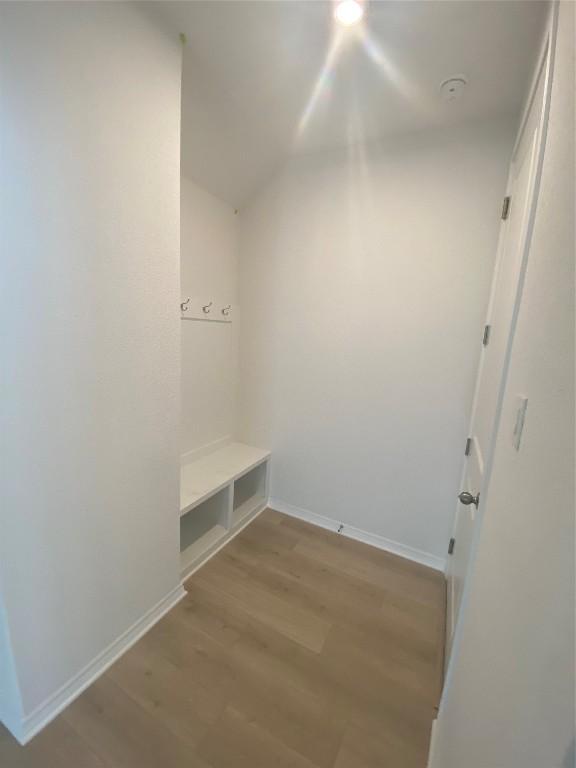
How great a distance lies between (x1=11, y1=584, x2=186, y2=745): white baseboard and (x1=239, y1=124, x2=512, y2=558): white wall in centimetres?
113

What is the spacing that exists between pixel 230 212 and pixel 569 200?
214cm

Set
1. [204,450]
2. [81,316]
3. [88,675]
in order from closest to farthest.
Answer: [81,316], [88,675], [204,450]

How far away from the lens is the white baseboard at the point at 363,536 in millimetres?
1974

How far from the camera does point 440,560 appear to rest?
1950 millimetres

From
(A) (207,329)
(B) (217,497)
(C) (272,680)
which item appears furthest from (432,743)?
(A) (207,329)

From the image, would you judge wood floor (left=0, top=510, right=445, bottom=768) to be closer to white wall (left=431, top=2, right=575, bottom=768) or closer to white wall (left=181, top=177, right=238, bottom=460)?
white wall (left=431, top=2, right=575, bottom=768)

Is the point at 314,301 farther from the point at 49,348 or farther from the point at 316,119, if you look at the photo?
the point at 49,348

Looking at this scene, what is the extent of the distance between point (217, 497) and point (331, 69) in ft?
7.74

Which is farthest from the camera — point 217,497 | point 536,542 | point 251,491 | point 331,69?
point 251,491

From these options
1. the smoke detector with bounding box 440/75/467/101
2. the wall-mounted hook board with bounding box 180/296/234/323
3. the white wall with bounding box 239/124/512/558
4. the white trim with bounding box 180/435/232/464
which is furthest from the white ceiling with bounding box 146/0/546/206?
the white trim with bounding box 180/435/232/464

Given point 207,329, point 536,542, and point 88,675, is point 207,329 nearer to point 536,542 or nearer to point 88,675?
point 88,675

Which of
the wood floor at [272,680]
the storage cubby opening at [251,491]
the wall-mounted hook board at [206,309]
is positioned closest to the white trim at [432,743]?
the wood floor at [272,680]

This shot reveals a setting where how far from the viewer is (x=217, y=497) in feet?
6.93

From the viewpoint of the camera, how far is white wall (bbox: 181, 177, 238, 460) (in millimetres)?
2000
